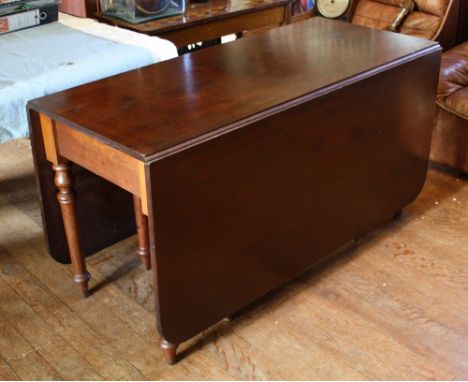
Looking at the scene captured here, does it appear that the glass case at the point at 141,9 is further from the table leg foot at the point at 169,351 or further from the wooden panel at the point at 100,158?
the table leg foot at the point at 169,351

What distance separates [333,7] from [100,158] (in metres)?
2.46

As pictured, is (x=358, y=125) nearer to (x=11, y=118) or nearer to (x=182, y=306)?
(x=182, y=306)

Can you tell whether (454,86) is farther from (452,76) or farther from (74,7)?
(74,7)

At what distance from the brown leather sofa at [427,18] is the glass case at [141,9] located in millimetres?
1022

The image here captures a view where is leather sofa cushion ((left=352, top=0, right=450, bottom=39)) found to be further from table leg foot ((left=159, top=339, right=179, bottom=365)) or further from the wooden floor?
table leg foot ((left=159, top=339, right=179, bottom=365))

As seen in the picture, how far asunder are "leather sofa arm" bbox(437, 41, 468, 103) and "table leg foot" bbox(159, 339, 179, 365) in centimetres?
152

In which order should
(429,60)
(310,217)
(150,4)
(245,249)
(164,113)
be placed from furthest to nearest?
(150,4) < (429,60) < (310,217) < (245,249) < (164,113)

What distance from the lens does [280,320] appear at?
2018 mm

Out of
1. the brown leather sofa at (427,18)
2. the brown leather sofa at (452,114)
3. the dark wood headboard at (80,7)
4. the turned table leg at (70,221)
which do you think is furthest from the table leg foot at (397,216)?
the dark wood headboard at (80,7)

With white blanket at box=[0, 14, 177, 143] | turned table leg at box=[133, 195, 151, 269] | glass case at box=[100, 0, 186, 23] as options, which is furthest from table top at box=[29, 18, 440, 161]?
glass case at box=[100, 0, 186, 23]

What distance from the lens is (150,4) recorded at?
9.09 ft

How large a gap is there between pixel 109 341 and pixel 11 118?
681 mm

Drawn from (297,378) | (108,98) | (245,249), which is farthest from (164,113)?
(297,378)

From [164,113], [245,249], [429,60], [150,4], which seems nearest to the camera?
[164,113]
